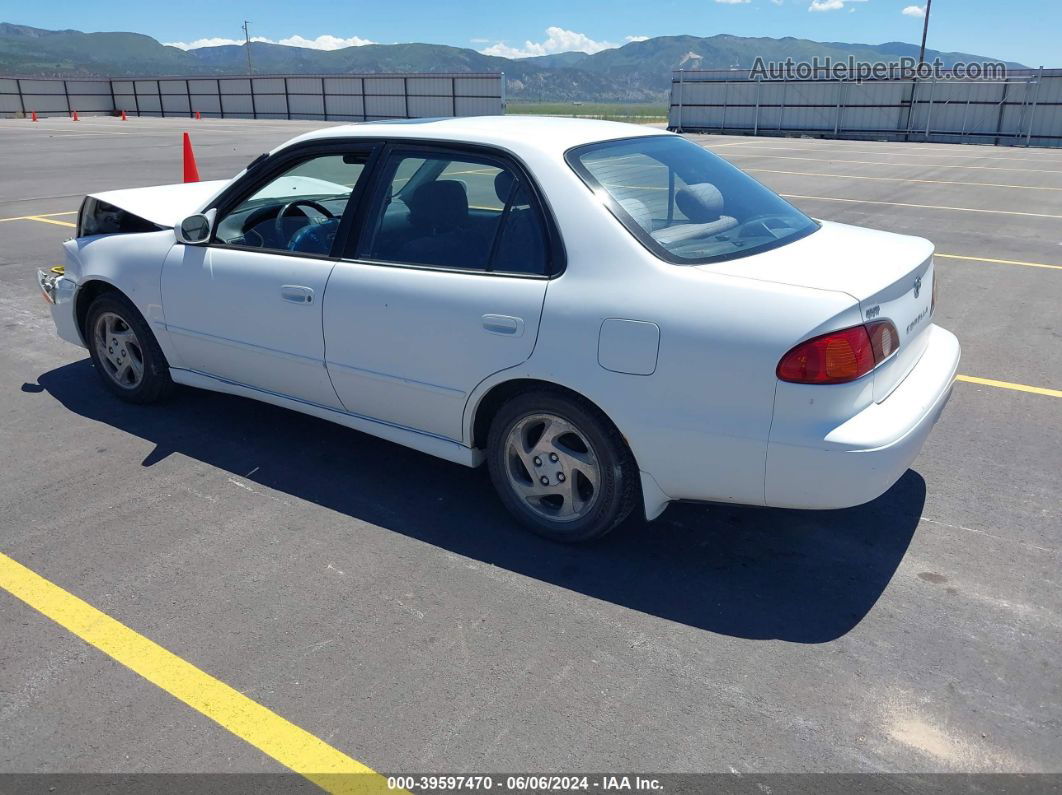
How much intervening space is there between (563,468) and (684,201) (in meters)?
1.32

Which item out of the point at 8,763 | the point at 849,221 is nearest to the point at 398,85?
the point at 849,221

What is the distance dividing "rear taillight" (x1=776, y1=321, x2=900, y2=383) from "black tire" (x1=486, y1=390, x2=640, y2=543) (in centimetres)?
74

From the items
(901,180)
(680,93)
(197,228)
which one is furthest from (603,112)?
(197,228)

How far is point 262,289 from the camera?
4.16 metres

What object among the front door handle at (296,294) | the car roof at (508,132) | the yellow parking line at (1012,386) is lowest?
the yellow parking line at (1012,386)

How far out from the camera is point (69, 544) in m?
3.67

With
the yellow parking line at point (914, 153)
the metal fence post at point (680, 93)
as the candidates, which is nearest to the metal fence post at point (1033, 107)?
the yellow parking line at point (914, 153)

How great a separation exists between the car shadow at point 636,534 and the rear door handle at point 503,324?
928 mm

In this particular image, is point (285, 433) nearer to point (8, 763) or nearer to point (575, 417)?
point (575, 417)

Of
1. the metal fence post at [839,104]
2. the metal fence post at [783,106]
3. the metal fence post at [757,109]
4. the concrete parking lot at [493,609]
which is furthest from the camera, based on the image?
the metal fence post at [757,109]

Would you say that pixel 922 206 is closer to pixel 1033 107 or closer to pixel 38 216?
pixel 38 216

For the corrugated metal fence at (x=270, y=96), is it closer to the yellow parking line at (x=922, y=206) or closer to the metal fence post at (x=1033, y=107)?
the metal fence post at (x=1033, y=107)

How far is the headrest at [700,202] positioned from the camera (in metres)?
3.75

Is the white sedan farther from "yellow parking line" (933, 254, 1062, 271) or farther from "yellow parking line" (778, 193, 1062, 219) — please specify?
"yellow parking line" (778, 193, 1062, 219)
